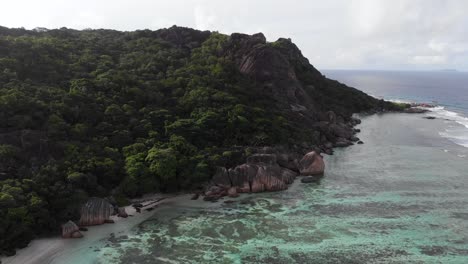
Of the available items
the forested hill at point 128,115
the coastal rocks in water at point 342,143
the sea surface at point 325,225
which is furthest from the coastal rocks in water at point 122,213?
the coastal rocks in water at point 342,143

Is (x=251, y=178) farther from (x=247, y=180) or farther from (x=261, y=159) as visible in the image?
(x=261, y=159)

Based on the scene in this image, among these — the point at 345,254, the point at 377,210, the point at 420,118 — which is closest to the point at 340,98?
the point at 420,118

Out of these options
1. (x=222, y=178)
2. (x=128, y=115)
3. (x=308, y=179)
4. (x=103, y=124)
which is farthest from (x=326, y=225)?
(x=128, y=115)

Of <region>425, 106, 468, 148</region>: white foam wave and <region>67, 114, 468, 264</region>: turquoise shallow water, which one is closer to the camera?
<region>67, 114, 468, 264</region>: turquoise shallow water

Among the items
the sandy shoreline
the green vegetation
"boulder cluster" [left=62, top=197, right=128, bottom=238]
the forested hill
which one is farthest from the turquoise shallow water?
the forested hill

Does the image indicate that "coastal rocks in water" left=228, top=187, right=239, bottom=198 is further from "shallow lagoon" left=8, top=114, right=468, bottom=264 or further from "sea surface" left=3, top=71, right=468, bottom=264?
"shallow lagoon" left=8, top=114, right=468, bottom=264

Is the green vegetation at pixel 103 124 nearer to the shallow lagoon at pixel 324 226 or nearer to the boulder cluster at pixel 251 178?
the boulder cluster at pixel 251 178
